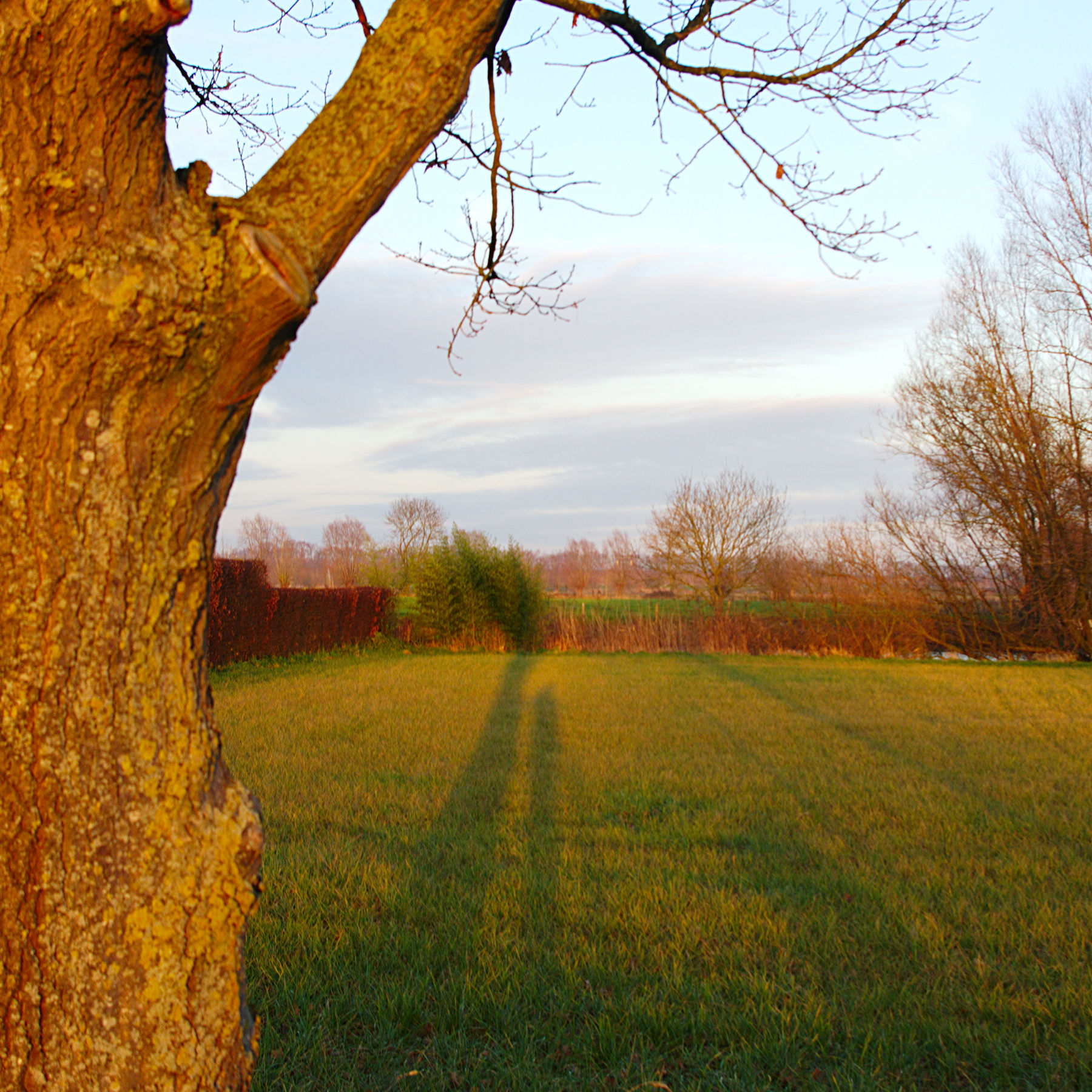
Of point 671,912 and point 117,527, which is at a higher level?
point 117,527

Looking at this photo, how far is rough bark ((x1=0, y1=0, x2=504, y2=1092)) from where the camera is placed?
3.97 ft

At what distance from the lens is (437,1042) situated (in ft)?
8.64

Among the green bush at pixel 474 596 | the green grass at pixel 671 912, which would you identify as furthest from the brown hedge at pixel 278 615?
the green grass at pixel 671 912

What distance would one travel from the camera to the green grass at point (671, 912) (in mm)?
2566

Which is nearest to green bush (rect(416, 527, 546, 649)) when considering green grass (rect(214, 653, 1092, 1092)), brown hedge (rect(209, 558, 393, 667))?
brown hedge (rect(209, 558, 393, 667))

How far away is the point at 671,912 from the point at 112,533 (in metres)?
3.13

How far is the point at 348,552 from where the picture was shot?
4253 centimetres


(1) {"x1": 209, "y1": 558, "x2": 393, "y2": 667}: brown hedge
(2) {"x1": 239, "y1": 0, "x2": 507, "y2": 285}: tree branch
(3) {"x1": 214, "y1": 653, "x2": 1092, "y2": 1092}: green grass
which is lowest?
(3) {"x1": 214, "y1": 653, "x2": 1092, "y2": 1092}: green grass

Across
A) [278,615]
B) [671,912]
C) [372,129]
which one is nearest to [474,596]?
[278,615]

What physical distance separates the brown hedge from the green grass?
6.25 meters

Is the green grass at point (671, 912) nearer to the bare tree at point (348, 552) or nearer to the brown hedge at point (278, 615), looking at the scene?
the brown hedge at point (278, 615)

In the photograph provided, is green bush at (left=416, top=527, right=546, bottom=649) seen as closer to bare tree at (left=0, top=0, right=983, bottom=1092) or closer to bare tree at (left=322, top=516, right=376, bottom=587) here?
bare tree at (left=322, top=516, right=376, bottom=587)

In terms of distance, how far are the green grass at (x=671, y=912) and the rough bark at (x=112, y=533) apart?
1.44m

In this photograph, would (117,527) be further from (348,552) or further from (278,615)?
(348,552)
